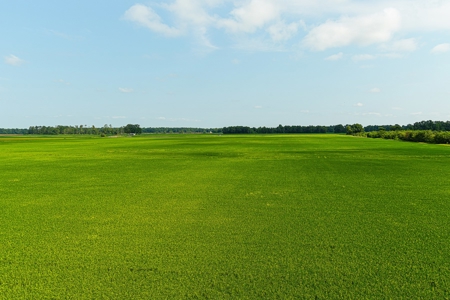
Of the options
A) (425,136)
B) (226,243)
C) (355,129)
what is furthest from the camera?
(355,129)

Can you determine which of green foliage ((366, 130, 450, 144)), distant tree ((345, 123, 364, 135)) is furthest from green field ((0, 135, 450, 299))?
distant tree ((345, 123, 364, 135))

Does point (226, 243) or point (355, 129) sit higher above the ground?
point (355, 129)

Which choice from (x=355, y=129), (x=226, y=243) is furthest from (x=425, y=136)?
(x=355, y=129)

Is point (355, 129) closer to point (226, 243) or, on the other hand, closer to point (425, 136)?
point (425, 136)

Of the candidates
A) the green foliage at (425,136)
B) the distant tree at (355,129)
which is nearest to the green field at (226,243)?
the green foliage at (425,136)

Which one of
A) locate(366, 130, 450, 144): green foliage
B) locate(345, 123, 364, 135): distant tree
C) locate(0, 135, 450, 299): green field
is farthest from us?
locate(345, 123, 364, 135): distant tree

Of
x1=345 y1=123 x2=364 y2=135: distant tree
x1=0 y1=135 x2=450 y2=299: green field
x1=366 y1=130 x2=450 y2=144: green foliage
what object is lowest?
x1=0 y1=135 x2=450 y2=299: green field

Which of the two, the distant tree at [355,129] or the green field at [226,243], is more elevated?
the distant tree at [355,129]

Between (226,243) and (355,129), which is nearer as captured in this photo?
(226,243)

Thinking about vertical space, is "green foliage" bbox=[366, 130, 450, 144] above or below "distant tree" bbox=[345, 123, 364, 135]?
below

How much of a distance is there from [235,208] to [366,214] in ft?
14.4

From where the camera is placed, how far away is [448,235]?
22.8ft

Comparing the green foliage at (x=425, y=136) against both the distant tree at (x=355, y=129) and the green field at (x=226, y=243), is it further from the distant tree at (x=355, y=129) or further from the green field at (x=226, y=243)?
the distant tree at (x=355, y=129)

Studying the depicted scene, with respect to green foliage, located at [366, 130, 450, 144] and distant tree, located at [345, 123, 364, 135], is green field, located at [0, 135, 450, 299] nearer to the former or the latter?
green foliage, located at [366, 130, 450, 144]
